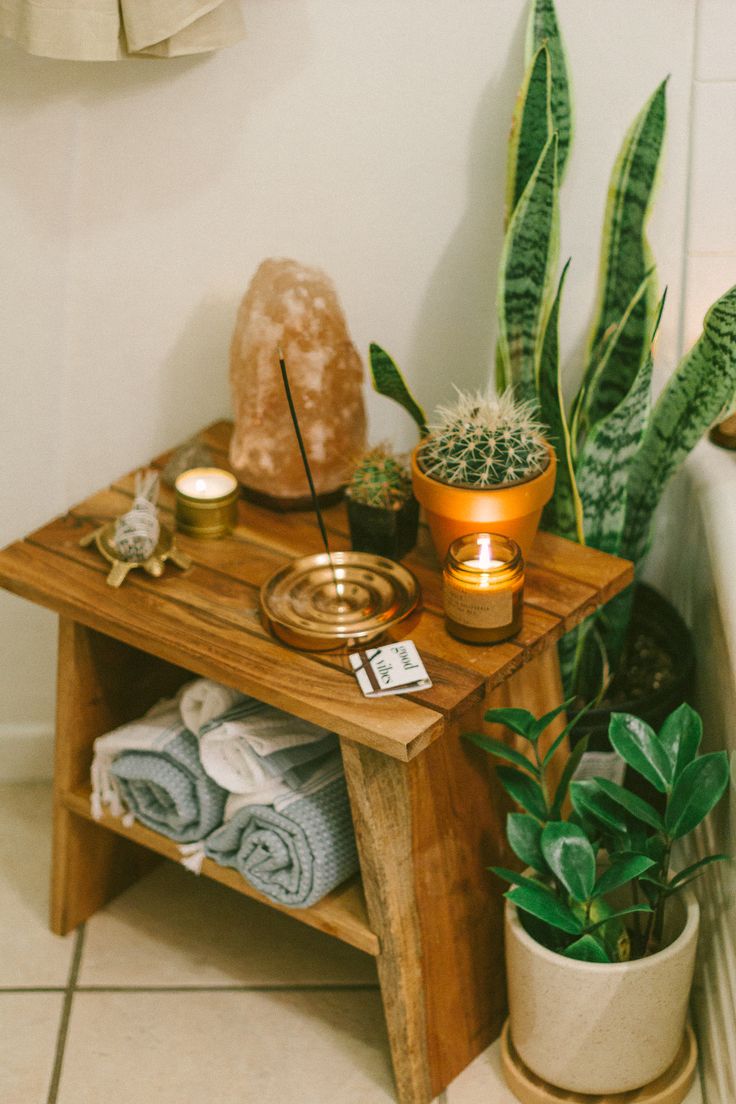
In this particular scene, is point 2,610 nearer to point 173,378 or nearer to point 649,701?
point 173,378

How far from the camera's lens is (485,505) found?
4.63ft

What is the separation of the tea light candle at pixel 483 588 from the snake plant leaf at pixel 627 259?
0.99ft

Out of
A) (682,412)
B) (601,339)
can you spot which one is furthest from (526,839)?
(601,339)

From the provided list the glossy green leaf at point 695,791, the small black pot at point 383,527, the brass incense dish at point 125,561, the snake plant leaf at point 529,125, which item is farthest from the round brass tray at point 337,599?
the snake plant leaf at point 529,125

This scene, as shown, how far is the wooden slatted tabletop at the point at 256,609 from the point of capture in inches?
51.3

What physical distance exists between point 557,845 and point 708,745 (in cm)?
36

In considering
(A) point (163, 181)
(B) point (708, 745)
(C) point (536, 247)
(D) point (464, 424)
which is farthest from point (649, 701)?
(A) point (163, 181)

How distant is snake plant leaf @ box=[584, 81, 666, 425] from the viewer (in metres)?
1.52

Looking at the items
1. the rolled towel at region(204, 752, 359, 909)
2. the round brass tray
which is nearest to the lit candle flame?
the round brass tray

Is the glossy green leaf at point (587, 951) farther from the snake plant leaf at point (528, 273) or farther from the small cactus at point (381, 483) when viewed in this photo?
the snake plant leaf at point (528, 273)

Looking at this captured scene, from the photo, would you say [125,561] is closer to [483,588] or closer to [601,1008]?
[483,588]

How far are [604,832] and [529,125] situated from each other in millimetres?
823

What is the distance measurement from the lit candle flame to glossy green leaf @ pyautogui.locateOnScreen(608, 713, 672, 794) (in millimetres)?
206

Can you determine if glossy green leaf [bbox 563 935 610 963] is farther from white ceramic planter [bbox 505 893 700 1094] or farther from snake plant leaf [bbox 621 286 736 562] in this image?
snake plant leaf [bbox 621 286 736 562]
